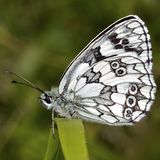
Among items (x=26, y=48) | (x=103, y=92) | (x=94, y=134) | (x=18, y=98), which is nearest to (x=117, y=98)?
(x=103, y=92)

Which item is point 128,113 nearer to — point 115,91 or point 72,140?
point 115,91

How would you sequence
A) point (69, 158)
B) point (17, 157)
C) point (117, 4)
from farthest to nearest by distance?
point (117, 4)
point (17, 157)
point (69, 158)

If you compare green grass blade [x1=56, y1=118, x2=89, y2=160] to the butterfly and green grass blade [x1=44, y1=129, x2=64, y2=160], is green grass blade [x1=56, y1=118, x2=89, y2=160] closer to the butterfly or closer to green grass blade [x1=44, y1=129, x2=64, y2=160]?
green grass blade [x1=44, y1=129, x2=64, y2=160]

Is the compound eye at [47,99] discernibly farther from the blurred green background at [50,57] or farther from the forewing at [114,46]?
the blurred green background at [50,57]

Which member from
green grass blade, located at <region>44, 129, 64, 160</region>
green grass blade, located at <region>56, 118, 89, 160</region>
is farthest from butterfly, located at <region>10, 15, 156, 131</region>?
green grass blade, located at <region>44, 129, 64, 160</region>

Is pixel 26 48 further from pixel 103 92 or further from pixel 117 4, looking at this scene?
pixel 103 92
